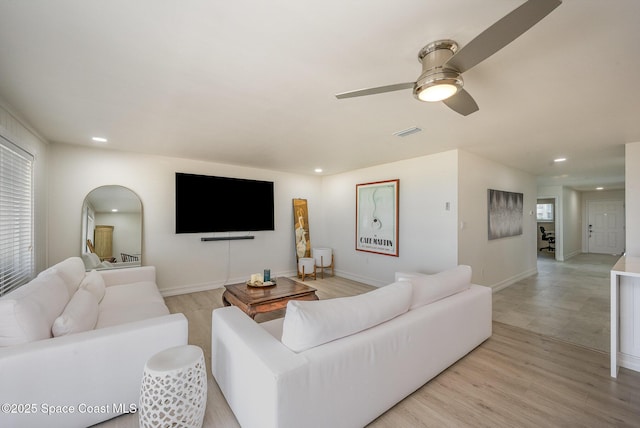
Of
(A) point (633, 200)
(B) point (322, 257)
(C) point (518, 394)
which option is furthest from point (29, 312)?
(A) point (633, 200)

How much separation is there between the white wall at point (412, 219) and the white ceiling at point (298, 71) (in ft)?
2.66

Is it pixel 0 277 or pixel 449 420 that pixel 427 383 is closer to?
pixel 449 420

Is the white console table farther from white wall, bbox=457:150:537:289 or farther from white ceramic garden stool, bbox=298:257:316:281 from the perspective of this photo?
white ceramic garden stool, bbox=298:257:316:281

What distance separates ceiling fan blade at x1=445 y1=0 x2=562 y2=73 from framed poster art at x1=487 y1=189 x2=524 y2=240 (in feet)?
12.4

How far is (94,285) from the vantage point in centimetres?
268

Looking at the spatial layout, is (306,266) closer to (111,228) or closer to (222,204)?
(222,204)

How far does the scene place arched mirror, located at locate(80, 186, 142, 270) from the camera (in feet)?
12.4

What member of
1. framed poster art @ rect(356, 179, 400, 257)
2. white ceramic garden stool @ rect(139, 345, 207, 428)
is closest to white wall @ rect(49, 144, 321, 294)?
framed poster art @ rect(356, 179, 400, 257)

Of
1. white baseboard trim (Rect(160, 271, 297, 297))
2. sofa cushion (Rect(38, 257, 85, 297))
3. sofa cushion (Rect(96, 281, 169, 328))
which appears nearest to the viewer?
sofa cushion (Rect(96, 281, 169, 328))

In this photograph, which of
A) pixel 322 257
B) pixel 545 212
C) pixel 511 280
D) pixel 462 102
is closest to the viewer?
pixel 462 102

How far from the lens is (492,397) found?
188 centimetres

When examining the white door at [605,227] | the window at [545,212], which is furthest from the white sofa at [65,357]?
the white door at [605,227]

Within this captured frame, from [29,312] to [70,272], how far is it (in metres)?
1.23

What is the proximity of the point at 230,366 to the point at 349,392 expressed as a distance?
30.3 inches
